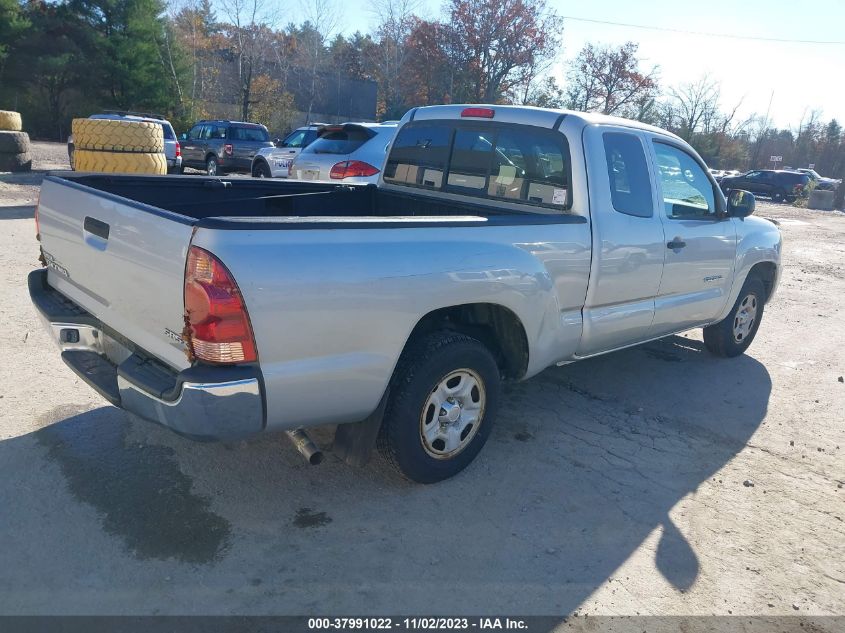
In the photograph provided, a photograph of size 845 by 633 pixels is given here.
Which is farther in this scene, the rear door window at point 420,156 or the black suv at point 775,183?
the black suv at point 775,183

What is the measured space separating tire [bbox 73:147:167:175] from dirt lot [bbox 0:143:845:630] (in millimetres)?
5478

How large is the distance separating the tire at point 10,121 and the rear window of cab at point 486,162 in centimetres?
1469

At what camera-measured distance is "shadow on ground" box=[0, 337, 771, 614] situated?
9.18 ft

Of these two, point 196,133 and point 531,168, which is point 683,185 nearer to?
point 531,168

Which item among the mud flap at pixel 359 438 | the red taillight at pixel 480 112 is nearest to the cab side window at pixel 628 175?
the red taillight at pixel 480 112

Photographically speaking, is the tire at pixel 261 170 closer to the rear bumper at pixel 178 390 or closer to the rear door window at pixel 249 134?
the rear door window at pixel 249 134

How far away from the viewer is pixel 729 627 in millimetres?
2820

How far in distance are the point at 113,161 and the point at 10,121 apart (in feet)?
27.8

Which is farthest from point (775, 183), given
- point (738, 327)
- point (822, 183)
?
point (738, 327)

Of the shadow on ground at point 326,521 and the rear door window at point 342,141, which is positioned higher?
the rear door window at point 342,141

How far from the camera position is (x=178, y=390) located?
2.69 metres

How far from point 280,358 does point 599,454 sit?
7.76ft

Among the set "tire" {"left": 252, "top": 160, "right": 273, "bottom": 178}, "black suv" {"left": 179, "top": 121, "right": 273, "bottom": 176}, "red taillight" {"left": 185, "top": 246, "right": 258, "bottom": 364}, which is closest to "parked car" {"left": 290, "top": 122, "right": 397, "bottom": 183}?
"tire" {"left": 252, "top": 160, "right": 273, "bottom": 178}

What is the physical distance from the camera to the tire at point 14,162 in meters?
15.7
